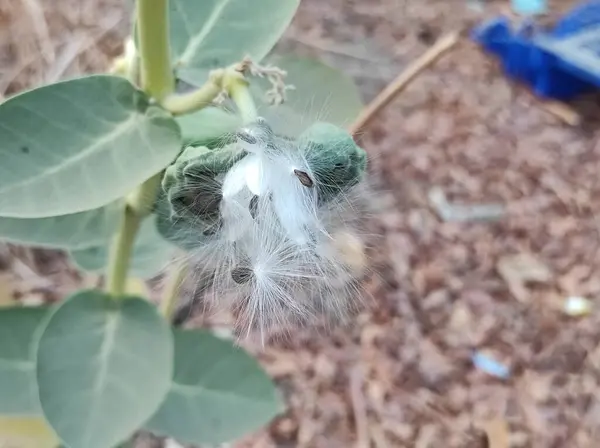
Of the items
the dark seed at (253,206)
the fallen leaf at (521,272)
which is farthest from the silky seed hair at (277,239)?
the fallen leaf at (521,272)

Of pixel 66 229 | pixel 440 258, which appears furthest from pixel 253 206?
pixel 440 258

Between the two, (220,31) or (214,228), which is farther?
(220,31)

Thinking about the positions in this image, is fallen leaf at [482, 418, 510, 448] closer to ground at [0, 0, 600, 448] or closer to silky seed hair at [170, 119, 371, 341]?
ground at [0, 0, 600, 448]

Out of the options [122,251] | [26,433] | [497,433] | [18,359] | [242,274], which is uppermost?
[242,274]

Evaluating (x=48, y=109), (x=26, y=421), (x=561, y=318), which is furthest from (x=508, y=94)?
(x=48, y=109)

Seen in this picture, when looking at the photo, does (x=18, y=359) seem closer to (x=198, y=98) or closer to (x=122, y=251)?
(x=122, y=251)

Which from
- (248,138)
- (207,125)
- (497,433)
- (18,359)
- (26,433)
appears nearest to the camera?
(248,138)

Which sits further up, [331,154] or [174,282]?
[331,154]

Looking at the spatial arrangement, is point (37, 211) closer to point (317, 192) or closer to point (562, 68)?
point (317, 192)
